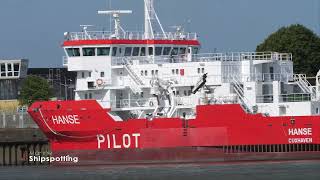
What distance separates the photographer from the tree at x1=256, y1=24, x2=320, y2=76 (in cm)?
7025

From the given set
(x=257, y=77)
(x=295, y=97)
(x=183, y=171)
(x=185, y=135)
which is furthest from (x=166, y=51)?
(x=183, y=171)

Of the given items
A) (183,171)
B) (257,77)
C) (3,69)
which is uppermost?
(3,69)

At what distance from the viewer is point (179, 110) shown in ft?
153

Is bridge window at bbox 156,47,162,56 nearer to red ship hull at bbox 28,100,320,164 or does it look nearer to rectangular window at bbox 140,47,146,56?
rectangular window at bbox 140,47,146,56

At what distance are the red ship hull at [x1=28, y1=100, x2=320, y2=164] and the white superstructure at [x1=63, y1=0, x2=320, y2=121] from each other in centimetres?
80

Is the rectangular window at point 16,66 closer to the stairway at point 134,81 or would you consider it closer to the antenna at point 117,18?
the antenna at point 117,18

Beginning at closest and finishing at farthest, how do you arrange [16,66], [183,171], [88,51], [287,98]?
1. [183,171]
2. [287,98]
3. [88,51]
4. [16,66]

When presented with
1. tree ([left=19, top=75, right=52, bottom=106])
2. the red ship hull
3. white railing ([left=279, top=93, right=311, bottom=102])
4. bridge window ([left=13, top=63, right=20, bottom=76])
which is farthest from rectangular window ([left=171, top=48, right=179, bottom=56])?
bridge window ([left=13, top=63, right=20, bottom=76])

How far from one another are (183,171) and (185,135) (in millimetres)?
1682

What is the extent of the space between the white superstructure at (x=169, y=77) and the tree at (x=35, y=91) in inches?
715

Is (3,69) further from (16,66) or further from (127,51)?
(127,51)

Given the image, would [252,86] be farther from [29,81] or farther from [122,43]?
[29,81]

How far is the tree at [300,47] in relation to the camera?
7025cm

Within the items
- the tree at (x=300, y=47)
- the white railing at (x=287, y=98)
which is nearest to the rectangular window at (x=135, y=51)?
the white railing at (x=287, y=98)
